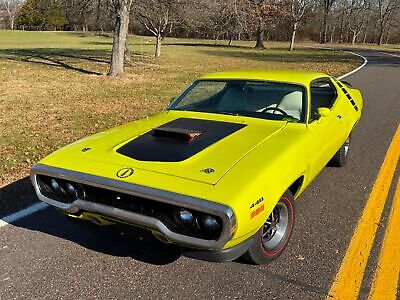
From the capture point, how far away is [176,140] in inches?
128

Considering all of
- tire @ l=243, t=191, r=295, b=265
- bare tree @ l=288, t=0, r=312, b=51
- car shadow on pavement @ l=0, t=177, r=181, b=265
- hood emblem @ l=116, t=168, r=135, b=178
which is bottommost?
car shadow on pavement @ l=0, t=177, r=181, b=265

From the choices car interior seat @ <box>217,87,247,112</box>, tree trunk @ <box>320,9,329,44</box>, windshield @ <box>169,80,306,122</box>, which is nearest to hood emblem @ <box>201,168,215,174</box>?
windshield @ <box>169,80,306,122</box>

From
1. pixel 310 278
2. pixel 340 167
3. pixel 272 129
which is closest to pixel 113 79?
pixel 340 167

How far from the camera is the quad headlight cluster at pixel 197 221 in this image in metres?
2.49

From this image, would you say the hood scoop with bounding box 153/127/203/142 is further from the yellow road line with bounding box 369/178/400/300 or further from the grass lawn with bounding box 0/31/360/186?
the grass lawn with bounding box 0/31/360/186

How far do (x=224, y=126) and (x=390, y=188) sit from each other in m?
2.44

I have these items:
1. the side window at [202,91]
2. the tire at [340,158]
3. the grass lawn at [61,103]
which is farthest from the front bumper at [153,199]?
the tire at [340,158]

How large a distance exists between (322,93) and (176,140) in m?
2.62

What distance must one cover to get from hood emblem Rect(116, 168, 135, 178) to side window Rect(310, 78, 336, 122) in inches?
96.8

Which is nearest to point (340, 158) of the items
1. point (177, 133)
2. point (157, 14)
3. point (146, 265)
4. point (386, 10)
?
point (177, 133)

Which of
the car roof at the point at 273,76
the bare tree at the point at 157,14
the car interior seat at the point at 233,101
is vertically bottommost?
the car interior seat at the point at 233,101

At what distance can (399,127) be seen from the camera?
25.3 feet

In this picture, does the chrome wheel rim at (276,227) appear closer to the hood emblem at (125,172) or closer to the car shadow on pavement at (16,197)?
the hood emblem at (125,172)

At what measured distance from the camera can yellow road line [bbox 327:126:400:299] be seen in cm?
279
